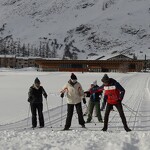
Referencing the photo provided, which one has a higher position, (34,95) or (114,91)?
(114,91)

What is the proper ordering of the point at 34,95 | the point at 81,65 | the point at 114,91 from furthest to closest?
1. the point at 81,65
2. the point at 34,95
3. the point at 114,91

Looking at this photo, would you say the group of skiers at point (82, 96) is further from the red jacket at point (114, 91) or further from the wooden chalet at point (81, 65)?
the wooden chalet at point (81, 65)

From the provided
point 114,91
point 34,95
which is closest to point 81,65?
point 34,95

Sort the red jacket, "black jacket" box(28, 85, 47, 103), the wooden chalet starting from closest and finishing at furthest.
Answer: the red jacket → "black jacket" box(28, 85, 47, 103) → the wooden chalet

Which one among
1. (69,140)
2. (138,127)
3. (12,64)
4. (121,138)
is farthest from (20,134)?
(12,64)

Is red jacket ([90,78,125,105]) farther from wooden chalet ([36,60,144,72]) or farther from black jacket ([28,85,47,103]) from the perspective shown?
wooden chalet ([36,60,144,72])

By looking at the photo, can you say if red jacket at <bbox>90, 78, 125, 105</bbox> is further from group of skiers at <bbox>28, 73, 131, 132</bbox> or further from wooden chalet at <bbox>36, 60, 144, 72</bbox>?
wooden chalet at <bbox>36, 60, 144, 72</bbox>

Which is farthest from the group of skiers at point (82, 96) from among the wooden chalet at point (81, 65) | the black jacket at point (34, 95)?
the wooden chalet at point (81, 65)

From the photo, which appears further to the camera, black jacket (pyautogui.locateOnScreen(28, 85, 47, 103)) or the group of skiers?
black jacket (pyautogui.locateOnScreen(28, 85, 47, 103))

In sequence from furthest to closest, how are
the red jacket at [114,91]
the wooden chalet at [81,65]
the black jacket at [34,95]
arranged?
the wooden chalet at [81,65], the black jacket at [34,95], the red jacket at [114,91]

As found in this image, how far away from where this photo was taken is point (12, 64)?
6176 inches

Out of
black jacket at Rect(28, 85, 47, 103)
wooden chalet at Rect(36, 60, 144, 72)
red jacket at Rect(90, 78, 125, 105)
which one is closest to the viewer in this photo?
red jacket at Rect(90, 78, 125, 105)

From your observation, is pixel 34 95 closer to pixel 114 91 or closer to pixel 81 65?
pixel 114 91

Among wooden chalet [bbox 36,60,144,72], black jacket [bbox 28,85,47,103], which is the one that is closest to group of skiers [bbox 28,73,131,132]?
black jacket [bbox 28,85,47,103]
